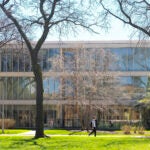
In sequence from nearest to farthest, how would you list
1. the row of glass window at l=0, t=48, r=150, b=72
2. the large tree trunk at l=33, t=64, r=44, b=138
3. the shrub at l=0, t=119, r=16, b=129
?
the large tree trunk at l=33, t=64, r=44, b=138 → the row of glass window at l=0, t=48, r=150, b=72 → the shrub at l=0, t=119, r=16, b=129

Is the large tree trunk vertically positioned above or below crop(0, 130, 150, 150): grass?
above

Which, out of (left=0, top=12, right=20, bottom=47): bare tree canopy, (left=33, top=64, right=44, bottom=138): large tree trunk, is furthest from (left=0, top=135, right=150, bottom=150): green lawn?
(left=0, top=12, right=20, bottom=47): bare tree canopy

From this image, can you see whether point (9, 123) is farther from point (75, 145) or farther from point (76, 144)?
point (75, 145)

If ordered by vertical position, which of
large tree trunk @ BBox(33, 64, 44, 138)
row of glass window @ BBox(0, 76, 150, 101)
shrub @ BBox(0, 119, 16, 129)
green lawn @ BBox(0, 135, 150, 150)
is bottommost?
green lawn @ BBox(0, 135, 150, 150)

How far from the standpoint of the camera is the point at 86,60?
186 ft

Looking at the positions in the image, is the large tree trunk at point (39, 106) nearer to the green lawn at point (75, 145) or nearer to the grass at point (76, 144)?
the grass at point (76, 144)

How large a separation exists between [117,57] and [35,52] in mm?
33853

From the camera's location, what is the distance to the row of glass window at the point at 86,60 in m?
56.2

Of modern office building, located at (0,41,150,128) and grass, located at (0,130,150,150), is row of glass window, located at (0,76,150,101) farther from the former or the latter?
grass, located at (0,130,150,150)

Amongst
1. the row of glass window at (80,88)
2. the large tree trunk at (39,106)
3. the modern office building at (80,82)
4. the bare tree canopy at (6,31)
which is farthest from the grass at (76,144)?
the modern office building at (80,82)

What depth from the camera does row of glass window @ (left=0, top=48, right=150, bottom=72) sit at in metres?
56.2

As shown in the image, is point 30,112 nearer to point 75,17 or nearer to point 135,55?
point 135,55

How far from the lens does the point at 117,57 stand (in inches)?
2520

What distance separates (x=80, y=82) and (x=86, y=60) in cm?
388
